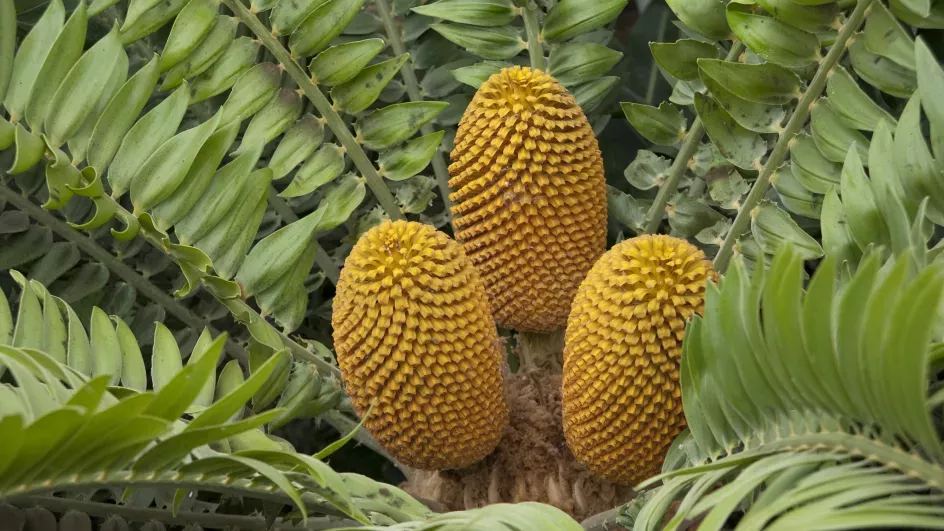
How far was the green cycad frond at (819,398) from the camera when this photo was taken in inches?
17.7

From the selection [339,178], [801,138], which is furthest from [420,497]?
[801,138]

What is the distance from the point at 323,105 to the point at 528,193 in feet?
0.84

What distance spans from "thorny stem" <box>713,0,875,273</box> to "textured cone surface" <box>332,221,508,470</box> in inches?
10.2

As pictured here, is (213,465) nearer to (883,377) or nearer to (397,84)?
(883,377)

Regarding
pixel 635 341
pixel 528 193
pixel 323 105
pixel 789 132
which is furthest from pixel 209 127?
pixel 789 132

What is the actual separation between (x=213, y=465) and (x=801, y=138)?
0.56m

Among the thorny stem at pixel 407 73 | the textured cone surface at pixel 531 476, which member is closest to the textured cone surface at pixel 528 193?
the textured cone surface at pixel 531 476

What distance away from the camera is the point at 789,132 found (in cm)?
84

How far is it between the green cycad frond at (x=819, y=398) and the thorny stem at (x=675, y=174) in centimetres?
35

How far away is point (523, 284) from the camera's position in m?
0.84

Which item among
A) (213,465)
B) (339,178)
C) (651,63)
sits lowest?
(213,465)

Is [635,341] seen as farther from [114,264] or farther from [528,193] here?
[114,264]

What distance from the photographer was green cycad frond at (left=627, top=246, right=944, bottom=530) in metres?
0.45

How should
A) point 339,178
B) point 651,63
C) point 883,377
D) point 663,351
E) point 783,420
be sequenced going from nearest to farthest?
1. point 883,377
2. point 783,420
3. point 663,351
4. point 339,178
5. point 651,63
